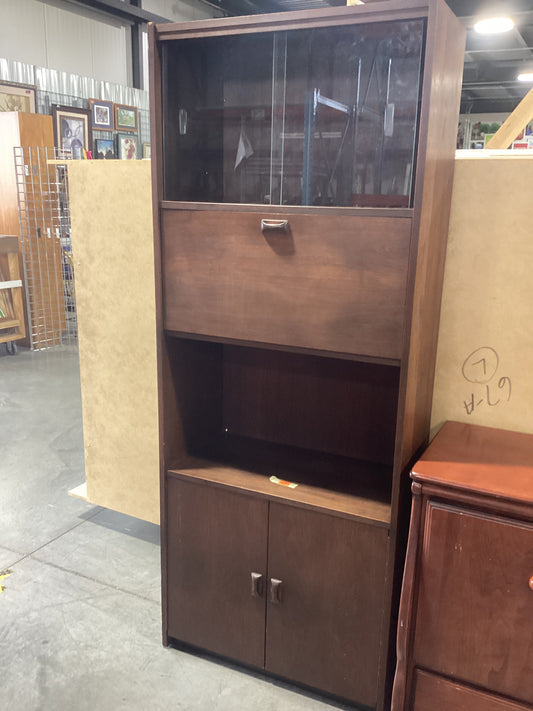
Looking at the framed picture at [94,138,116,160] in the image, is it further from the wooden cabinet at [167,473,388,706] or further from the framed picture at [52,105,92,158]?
the wooden cabinet at [167,473,388,706]

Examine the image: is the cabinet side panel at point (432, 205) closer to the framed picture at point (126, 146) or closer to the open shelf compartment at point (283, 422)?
the open shelf compartment at point (283, 422)

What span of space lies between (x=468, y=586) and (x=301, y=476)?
22.1 inches

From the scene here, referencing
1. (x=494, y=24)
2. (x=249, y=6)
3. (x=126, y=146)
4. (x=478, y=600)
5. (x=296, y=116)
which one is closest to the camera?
(x=478, y=600)

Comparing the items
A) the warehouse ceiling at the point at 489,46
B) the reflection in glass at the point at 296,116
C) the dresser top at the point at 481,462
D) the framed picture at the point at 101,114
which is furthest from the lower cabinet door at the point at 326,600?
the framed picture at the point at 101,114

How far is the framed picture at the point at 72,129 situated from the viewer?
20.9 feet

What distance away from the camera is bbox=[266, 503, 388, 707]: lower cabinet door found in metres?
1.52

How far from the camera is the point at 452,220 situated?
1.58 m

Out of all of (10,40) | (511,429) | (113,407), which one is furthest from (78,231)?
(10,40)

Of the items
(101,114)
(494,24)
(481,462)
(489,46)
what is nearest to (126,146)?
(101,114)

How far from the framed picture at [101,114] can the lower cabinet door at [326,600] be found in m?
6.36

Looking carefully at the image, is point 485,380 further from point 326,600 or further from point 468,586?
point 326,600

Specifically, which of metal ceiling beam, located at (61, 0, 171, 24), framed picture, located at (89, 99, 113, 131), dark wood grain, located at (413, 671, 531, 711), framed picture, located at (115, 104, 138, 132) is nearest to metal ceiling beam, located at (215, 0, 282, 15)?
metal ceiling beam, located at (61, 0, 171, 24)

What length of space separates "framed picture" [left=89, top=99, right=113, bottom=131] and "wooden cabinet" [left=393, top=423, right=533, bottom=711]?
656 centimetres

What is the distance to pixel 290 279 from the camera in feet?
4.68
